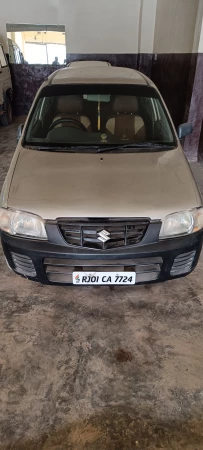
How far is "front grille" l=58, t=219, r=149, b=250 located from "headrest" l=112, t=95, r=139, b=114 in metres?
1.32

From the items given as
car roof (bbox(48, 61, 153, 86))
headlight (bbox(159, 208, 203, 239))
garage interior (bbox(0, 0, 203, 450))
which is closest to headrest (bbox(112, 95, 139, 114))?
car roof (bbox(48, 61, 153, 86))

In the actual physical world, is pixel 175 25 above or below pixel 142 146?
above

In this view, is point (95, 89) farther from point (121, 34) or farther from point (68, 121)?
point (121, 34)

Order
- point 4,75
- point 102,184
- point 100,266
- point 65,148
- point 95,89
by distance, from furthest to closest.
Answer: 1. point 4,75
2. point 95,89
3. point 65,148
4. point 102,184
5. point 100,266

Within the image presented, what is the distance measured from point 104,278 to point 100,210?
1.41 feet

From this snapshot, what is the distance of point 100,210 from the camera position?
1.98 meters

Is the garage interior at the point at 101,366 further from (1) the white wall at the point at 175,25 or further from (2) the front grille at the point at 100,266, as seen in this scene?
(1) the white wall at the point at 175,25

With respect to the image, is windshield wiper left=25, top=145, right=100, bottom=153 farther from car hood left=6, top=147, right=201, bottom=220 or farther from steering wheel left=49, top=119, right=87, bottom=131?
steering wheel left=49, top=119, right=87, bottom=131

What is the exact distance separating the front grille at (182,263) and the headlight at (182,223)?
158 mm


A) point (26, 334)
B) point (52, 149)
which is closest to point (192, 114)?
point (52, 149)

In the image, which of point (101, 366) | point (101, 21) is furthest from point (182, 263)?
point (101, 21)

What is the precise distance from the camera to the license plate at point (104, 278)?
2070 millimetres

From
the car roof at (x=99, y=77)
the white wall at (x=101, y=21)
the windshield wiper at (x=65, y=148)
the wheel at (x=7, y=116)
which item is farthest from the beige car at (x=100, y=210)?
the white wall at (x=101, y=21)

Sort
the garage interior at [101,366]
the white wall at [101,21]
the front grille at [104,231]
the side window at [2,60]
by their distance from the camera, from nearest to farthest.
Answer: the garage interior at [101,366], the front grille at [104,231], the side window at [2,60], the white wall at [101,21]
